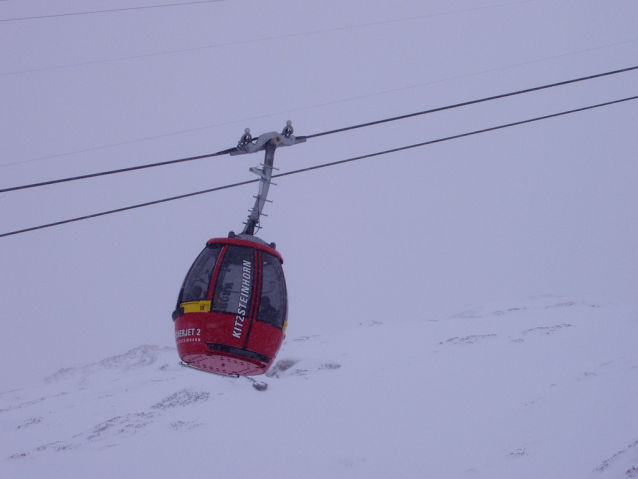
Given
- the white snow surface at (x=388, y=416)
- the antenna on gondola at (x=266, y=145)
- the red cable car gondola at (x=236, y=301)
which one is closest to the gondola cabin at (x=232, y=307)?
the red cable car gondola at (x=236, y=301)

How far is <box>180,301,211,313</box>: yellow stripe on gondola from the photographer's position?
8039mm

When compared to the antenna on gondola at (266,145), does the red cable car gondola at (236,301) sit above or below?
below

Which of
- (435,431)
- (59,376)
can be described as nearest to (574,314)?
(435,431)

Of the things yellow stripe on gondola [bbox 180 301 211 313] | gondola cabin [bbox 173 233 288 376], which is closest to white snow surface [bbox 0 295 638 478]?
gondola cabin [bbox 173 233 288 376]

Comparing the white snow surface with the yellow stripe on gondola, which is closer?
the yellow stripe on gondola

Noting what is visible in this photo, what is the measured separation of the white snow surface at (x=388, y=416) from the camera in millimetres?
23766

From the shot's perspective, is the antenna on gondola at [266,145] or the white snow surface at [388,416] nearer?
the antenna on gondola at [266,145]

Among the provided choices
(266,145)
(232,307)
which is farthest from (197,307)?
(266,145)

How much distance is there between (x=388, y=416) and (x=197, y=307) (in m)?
24.3

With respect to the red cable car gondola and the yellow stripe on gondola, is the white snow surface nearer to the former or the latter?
the red cable car gondola

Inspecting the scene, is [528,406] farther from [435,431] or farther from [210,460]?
[210,460]

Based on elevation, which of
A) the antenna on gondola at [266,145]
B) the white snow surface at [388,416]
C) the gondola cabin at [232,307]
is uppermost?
the antenna on gondola at [266,145]

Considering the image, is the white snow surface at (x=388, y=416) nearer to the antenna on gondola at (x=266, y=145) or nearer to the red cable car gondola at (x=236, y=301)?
the red cable car gondola at (x=236, y=301)

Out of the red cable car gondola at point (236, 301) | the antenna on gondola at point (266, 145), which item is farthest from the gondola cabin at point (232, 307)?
the antenna on gondola at point (266, 145)
